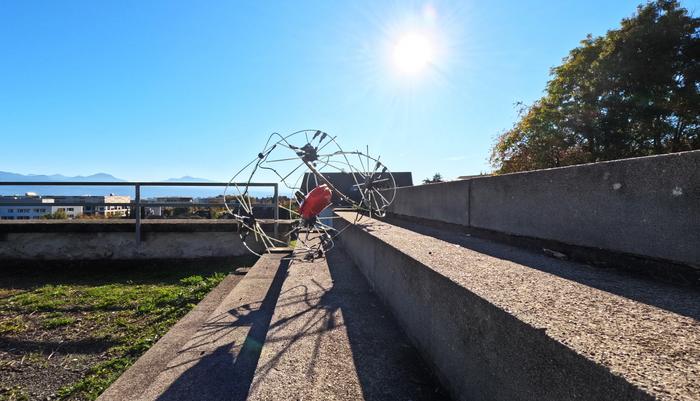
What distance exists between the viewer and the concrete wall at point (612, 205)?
4.38 feet

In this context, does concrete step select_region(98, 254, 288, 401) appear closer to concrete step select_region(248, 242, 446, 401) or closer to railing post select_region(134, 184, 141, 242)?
concrete step select_region(248, 242, 446, 401)

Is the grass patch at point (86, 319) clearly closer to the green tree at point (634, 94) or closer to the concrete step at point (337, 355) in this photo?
the concrete step at point (337, 355)

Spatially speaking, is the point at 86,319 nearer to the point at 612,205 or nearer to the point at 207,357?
the point at 207,357

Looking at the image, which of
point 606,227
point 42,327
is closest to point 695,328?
point 606,227

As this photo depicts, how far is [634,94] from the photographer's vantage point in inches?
602

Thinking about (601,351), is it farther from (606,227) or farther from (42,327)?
(42,327)

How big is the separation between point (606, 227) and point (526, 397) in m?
1.21

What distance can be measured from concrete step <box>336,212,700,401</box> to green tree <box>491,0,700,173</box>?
17.8 m

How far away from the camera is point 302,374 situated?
4.88 ft

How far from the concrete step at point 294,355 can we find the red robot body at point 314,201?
0.64 m

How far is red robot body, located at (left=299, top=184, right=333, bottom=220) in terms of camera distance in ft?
11.1

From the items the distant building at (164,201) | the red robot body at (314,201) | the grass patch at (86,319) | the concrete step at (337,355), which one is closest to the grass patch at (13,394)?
the grass patch at (86,319)

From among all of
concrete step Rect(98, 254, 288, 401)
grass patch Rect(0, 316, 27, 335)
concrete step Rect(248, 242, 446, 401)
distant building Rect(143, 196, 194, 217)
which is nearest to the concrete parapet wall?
distant building Rect(143, 196, 194, 217)

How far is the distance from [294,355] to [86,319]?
11.7 ft
